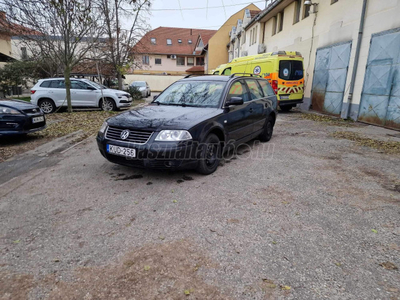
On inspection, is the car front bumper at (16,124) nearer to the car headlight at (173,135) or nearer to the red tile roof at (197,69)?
the car headlight at (173,135)

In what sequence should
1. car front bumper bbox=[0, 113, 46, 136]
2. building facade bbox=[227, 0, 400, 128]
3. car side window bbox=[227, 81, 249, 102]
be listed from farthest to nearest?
building facade bbox=[227, 0, 400, 128] → car front bumper bbox=[0, 113, 46, 136] → car side window bbox=[227, 81, 249, 102]

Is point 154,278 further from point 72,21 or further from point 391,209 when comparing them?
point 72,21

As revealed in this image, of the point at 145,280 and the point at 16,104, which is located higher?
the point at 16,104

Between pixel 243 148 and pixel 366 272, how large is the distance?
409 centimetres

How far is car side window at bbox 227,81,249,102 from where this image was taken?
488cm

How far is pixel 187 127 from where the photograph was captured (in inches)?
148

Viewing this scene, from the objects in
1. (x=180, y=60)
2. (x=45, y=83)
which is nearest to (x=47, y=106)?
(x=45, y=83)

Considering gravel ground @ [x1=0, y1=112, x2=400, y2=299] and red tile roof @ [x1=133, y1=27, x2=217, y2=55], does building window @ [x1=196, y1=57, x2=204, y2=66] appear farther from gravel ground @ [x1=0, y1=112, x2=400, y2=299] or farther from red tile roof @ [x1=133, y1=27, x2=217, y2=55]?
gravel ground @ [x1=0, y1=112, x2=400, y2=299]

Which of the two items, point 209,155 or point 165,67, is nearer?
point 209,155

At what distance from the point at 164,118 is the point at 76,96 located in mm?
10222

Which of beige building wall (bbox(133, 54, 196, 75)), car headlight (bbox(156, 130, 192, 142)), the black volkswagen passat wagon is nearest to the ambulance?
the black volkswagen passat wagon

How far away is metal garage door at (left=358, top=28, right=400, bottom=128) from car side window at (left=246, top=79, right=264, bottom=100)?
526 cm

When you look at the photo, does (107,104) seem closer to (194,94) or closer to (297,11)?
(194,94)

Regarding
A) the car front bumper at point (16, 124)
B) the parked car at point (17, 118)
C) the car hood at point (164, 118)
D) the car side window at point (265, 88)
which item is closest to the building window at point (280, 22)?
the car side window at point (265, 88)
